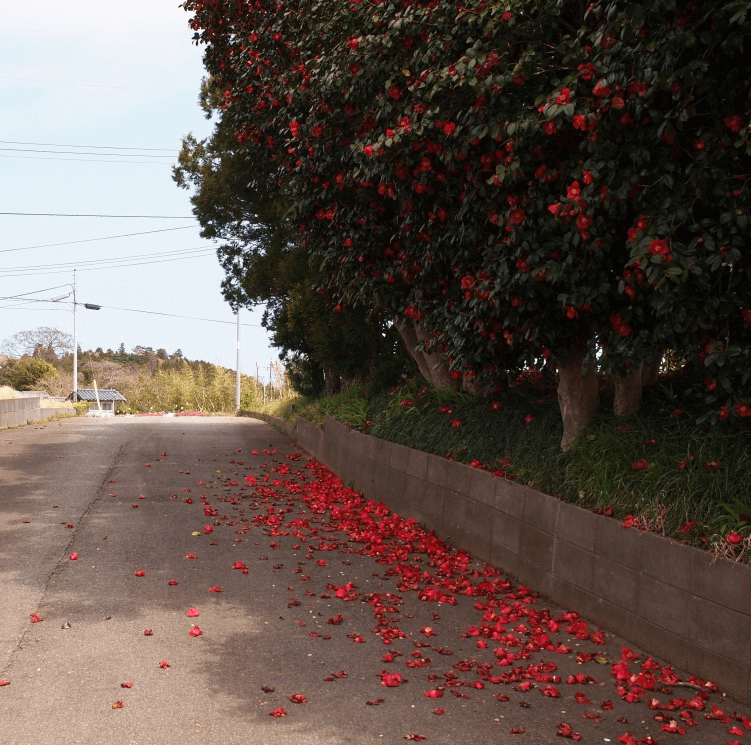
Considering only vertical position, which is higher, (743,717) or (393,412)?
(393,412)

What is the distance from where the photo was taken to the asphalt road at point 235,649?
13.1ft

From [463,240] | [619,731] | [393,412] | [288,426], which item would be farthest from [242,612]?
[288,426]

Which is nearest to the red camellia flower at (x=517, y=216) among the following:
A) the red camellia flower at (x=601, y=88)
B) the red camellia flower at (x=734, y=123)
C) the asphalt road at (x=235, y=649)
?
the red camellia flower at (x=601, y=88)

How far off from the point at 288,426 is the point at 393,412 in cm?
915

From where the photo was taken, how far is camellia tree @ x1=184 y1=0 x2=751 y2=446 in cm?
456

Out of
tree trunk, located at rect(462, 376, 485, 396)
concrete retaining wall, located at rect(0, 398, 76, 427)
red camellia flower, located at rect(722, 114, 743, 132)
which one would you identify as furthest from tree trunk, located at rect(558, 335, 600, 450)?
concrete retaining wall, located at rect(0, 398, 76, 427)

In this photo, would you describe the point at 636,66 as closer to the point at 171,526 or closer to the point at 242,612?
the point at 242,612

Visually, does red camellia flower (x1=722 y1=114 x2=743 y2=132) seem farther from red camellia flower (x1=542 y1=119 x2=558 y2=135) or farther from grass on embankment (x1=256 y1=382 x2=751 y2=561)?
grass on embankment (x1=256 y1=382 x2=751 y2=561)

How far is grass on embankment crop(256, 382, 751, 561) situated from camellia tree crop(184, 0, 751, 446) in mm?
331

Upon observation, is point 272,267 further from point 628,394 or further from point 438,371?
point 628,394

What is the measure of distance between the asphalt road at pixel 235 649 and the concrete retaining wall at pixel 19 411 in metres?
13.0

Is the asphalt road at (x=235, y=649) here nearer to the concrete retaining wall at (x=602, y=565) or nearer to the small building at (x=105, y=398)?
the concrete retaining wall at (x=602, y=565)

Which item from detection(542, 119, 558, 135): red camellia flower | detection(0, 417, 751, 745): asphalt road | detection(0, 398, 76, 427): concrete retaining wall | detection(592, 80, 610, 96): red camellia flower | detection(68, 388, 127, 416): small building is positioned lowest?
detection(68, 388, 127, 416): small building

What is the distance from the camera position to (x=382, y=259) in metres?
8.17
